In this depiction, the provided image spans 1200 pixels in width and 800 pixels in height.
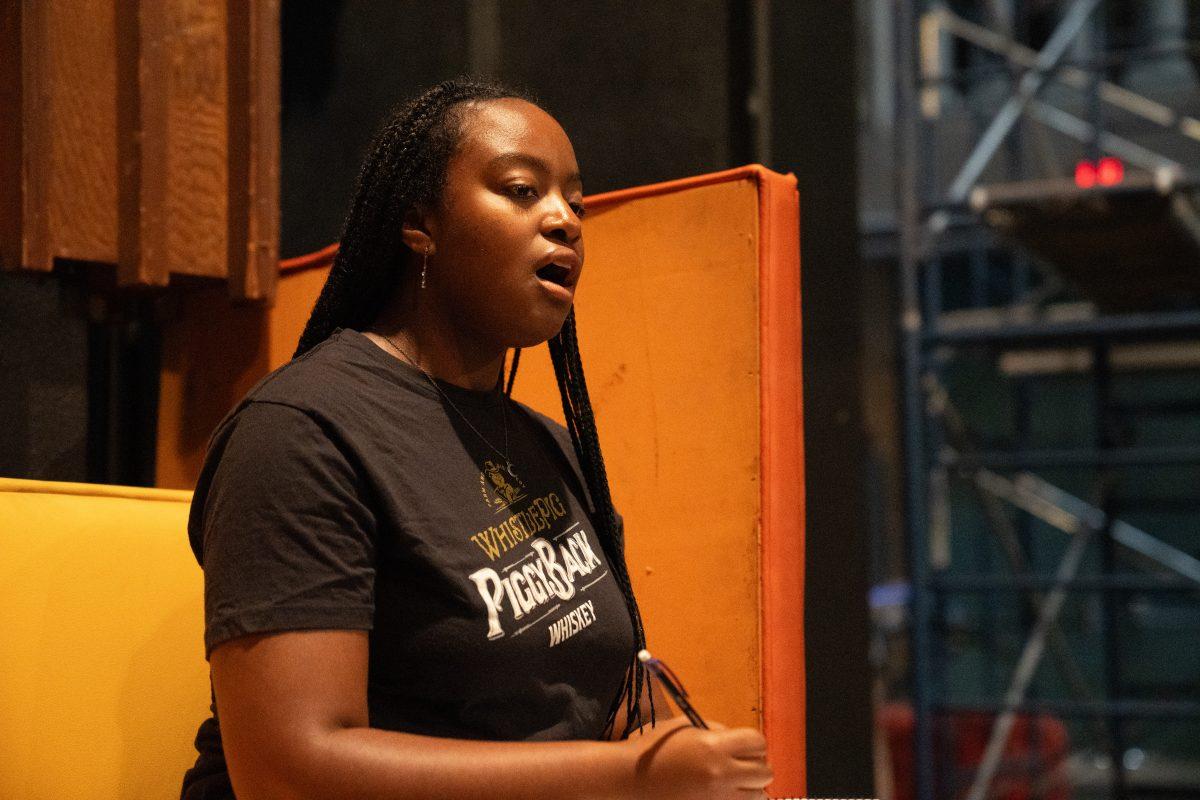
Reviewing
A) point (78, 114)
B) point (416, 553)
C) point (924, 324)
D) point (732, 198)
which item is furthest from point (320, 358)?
point (924, 324)

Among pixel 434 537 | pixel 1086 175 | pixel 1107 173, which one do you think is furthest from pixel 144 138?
pixel 1107 173

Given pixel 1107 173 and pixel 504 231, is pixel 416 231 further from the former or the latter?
pixel 1107 173

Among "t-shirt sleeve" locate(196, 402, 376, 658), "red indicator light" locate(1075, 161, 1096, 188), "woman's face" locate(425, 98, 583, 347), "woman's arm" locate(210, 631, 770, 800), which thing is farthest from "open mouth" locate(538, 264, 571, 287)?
"red indicator light" locate(1075, 161, 1096, 188)

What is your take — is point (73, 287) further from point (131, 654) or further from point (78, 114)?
point (131, 654)

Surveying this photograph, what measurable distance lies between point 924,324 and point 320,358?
335 centimetres

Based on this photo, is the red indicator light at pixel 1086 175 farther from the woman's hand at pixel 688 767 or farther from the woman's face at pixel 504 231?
the woman's hand at pixel 688 767

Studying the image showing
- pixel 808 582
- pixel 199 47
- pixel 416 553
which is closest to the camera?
pixel 416 553

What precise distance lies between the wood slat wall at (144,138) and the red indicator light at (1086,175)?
248cm

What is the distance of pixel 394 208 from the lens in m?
1.31

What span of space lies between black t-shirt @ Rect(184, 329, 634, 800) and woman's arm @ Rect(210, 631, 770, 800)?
0.09 feet

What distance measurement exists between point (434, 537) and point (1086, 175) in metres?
3.49

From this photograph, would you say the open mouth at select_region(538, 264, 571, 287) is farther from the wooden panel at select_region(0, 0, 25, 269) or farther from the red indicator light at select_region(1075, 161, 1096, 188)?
the red indicator light at select_region(1075, 161, 1096, 188)

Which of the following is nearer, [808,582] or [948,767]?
[808,582]

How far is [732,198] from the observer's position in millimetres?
1589
